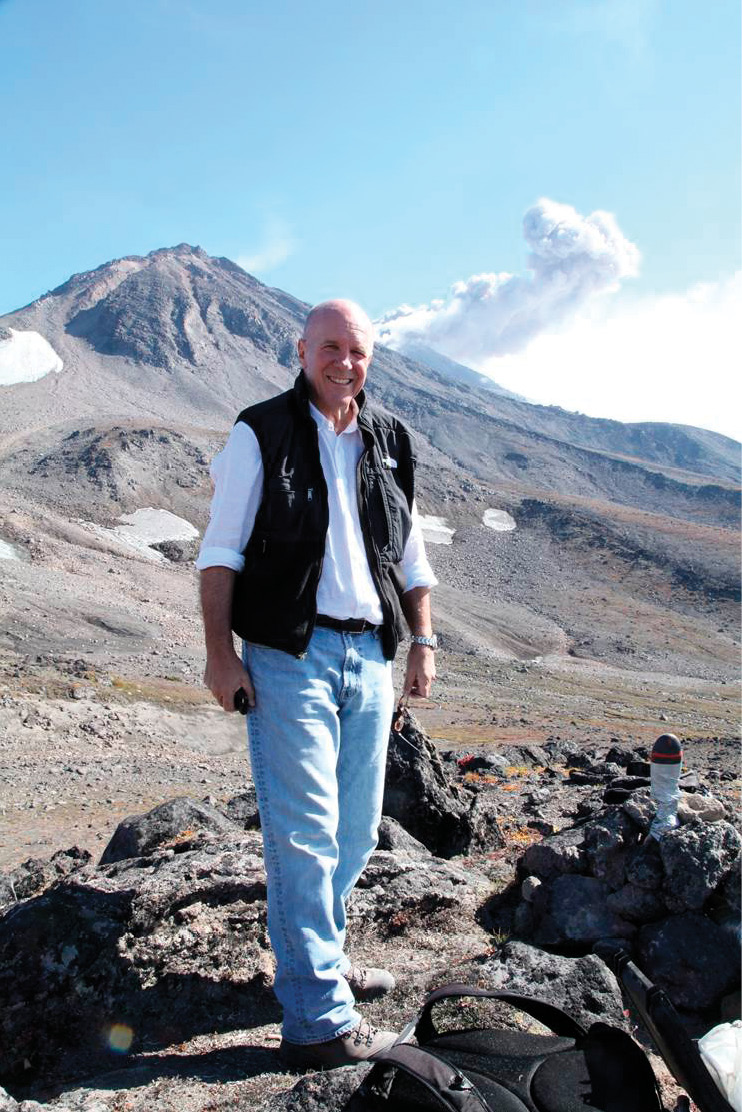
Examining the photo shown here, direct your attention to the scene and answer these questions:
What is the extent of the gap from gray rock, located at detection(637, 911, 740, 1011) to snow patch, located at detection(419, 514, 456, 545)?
57.5m

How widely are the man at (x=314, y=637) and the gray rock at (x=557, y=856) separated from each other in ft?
5.72

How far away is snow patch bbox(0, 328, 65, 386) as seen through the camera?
97.4 metres

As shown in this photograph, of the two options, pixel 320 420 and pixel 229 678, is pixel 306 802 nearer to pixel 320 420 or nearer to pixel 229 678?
pixel 229 678

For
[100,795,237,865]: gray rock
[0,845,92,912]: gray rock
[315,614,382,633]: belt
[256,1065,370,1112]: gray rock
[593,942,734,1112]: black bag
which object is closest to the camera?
[593,942,734,1112]: black bag

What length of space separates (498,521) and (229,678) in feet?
224

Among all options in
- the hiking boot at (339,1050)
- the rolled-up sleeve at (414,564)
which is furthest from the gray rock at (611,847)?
the hiking boot at (339,1050)

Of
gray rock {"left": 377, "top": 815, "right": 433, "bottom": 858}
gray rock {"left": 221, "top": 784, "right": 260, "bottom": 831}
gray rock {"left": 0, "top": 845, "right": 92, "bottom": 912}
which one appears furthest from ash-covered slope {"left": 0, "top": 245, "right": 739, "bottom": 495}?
gray rock {"left": 377, "top": 815, "right": 433, "bottom": 858}

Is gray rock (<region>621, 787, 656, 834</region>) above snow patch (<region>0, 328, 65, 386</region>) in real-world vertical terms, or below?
below

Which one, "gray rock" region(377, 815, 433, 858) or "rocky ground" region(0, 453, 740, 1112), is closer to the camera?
"rocky ground" region(0, 453, 740, 1112)

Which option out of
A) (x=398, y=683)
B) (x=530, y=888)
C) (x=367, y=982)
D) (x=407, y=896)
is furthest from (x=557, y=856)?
(x=398, y=683)

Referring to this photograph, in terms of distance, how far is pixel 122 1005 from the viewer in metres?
3.37

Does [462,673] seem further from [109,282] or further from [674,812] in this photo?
[109,282]

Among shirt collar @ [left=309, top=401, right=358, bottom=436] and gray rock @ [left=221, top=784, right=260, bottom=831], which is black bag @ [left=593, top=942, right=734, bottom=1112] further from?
gray rock @ [left=221, top=784, right=260, bottom=831]

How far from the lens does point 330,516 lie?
305cm
